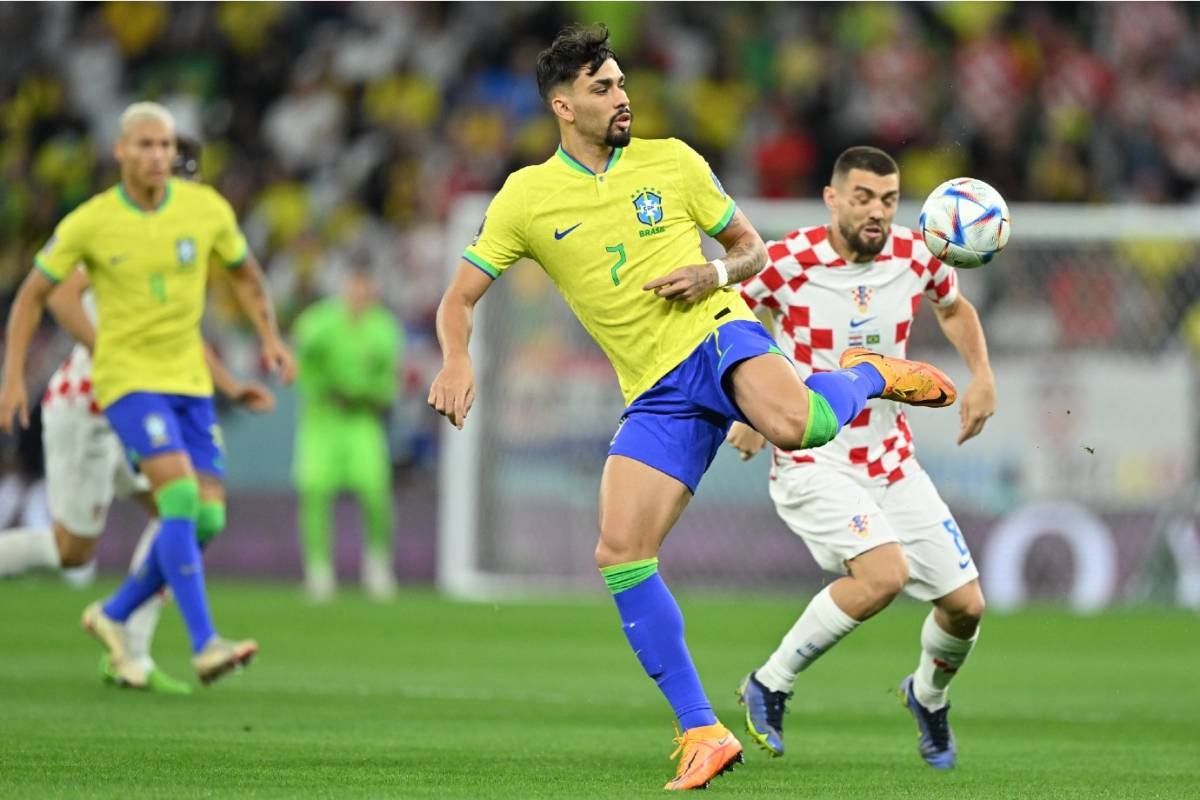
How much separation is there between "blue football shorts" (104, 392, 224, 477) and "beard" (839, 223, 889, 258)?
3276 millimetres

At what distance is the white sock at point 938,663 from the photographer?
7.28 metres

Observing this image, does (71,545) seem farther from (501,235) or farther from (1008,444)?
(1008,444)

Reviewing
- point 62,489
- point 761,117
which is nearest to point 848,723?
point 62,489

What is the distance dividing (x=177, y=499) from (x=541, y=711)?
185cm

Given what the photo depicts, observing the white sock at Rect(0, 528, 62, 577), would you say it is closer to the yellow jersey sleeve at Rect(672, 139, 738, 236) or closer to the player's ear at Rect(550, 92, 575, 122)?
the player's ear at Rect(550, 92, 575, 122)

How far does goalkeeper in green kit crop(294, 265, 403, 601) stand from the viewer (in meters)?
16.3

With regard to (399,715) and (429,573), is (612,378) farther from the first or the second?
(399,715)

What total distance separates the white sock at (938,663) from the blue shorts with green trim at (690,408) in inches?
52.3

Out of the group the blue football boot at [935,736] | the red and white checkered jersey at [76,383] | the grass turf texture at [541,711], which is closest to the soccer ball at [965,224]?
the blue football boot at [935,736]

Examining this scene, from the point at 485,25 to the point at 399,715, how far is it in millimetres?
13015

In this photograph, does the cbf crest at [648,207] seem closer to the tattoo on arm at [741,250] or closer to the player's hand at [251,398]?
the tattoo on arm at [741,250]

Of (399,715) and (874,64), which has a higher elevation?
(874,64)

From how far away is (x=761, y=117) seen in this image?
19.3 metres

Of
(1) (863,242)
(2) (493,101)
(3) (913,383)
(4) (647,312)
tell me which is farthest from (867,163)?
(2) (493,101)
